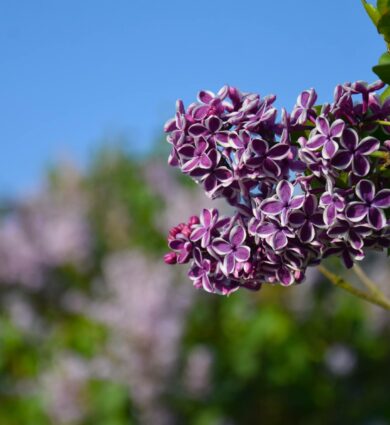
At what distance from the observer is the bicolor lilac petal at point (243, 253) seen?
1051 millimetres

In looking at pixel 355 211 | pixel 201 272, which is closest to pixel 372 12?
pixel 355 211

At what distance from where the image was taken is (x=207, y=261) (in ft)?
3.61

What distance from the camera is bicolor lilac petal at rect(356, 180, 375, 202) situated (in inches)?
38.9

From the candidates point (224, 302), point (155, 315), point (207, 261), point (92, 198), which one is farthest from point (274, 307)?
point (207, 261)

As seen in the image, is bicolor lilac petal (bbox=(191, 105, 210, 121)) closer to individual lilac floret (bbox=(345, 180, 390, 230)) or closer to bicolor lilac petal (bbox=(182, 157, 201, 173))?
bicolor lilac petal (bbox=(182, 157, 201, 173))

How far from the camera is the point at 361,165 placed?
987 mm

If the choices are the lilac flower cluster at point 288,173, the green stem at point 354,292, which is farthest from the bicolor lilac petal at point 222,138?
the green stem at point 354,292

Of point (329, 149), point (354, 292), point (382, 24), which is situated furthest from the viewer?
point (354, 292)

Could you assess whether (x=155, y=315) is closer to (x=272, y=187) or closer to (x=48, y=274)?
(x=48, y=274)

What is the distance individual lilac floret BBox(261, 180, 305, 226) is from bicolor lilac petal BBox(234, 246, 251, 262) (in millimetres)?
63

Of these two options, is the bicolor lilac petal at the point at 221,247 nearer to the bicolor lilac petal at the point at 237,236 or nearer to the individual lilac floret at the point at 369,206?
the bicolor lilac petal at the point at 237,236

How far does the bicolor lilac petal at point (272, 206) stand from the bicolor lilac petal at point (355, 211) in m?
0.08

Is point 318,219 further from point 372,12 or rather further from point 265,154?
point 372,12

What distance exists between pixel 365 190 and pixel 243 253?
16 cm
